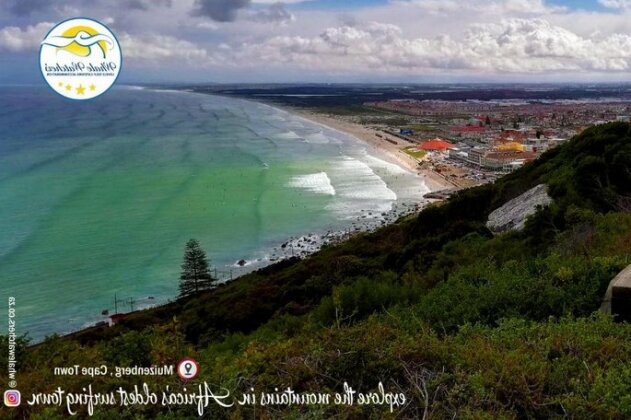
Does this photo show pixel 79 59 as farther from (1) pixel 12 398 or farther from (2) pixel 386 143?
(2) pixel 386 143

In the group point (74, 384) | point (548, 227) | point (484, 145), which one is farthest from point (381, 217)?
point (484, 145)

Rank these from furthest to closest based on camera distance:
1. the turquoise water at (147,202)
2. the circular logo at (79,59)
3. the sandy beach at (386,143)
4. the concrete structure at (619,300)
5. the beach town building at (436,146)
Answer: the beach town building at (436,146)
the sandy beach at (386,143)
the turquoise water at (147,202)
the circular logo at (79,59)
the concrete structure at (619,300)

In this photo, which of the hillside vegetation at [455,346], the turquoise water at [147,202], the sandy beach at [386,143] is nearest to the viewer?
the hillside vegetation at [455,346]

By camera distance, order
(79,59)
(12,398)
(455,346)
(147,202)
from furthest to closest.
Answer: (147,202) → (79,59) → (455,346) → (12,398)

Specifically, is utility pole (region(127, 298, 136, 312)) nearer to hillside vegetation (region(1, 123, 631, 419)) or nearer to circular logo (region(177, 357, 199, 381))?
hillside vegetation (region(1, 123, 631, 419))

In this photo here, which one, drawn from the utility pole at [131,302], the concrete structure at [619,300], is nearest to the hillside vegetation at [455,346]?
the concrete structure at [619,300]

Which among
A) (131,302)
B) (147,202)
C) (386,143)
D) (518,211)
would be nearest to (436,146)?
(386,143)

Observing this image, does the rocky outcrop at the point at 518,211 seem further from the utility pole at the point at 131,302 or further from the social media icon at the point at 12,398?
the utility pole at the point at 131,302
